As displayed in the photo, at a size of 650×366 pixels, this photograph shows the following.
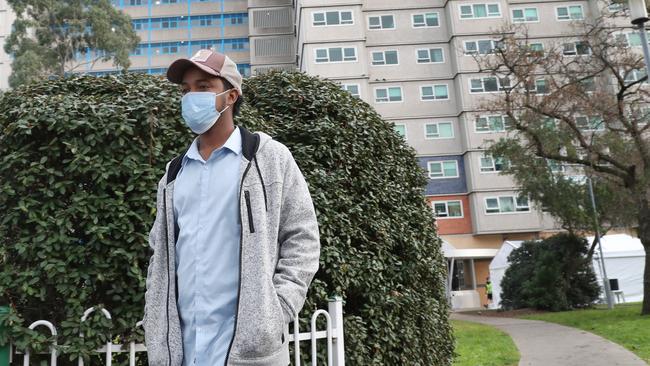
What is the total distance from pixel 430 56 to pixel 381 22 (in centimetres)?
472

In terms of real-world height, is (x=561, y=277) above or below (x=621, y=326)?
above

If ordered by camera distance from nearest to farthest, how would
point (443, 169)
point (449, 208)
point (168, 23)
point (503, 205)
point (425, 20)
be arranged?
1. point (503, 205)
2. point (449, 208)
3. point (443, 169)
4. point (425, 20)
5. point (168, 23)

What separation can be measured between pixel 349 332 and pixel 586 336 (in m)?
11.3

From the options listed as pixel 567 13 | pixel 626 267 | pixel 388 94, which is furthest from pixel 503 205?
pixel 567 13

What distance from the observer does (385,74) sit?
133ft

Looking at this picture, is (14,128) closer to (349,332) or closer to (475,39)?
(349,332)

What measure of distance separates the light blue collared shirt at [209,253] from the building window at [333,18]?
131 ft

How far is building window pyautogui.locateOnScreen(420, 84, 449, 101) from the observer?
132 ft

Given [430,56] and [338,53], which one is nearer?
[338,53]

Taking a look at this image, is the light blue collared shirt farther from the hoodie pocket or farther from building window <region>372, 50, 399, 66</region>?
building window <region>372, 50, 399, 66</region>

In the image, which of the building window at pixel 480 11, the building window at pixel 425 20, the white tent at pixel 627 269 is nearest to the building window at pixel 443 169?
the building window at pixel 425 20

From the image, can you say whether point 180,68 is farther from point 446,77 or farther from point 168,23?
point 168,23

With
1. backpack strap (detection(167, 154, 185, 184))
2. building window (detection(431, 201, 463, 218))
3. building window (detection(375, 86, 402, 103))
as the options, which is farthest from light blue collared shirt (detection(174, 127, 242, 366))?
building window (detection(375, 86, 402, 103))

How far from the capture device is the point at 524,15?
1602 inches
